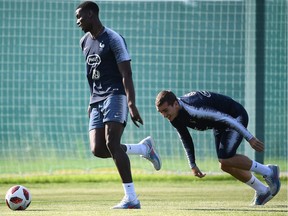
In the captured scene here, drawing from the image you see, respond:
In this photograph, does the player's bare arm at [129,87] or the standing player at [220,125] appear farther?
the standing player at [220,125]

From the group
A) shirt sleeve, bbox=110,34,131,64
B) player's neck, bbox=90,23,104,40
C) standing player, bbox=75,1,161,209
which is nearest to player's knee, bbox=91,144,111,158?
standing player, bbox=75,1,161,209

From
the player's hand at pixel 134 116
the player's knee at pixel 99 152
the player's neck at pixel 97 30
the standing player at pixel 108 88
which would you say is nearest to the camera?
the player's hand at pixel 134 116

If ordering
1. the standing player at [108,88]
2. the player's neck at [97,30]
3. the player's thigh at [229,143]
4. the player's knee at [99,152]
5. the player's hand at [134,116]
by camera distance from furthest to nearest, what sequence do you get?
the player's thigh at [229,143], the player's knee at [99,152], the player's neck at [97,30], the standing player at [108,88], the player's hand at [134,116]

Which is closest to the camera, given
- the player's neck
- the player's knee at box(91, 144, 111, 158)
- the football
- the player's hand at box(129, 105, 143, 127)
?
the player's hand at box(129, 105, 143, 127)

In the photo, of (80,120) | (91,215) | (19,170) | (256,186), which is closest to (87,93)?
(80,120)

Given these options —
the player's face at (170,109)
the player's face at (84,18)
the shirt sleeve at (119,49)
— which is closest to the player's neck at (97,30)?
the player's face at (84,18)

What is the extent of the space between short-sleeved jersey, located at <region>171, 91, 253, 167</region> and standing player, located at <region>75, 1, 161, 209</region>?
690mm

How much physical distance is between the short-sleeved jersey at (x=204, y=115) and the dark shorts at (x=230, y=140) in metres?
0.07

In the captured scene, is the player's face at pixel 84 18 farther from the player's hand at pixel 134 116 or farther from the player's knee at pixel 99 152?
the player's knee at pixel 99 152

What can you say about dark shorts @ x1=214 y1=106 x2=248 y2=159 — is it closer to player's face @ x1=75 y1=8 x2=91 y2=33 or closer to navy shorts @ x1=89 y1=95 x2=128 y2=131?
navy shorts @ x1=89 y1=95 x2=128 y2=131

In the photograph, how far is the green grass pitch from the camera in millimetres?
10359

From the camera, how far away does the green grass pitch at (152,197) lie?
10.4 m

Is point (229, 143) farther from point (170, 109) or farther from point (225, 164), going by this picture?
point (170, 109)

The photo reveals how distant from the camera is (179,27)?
61.4ft
